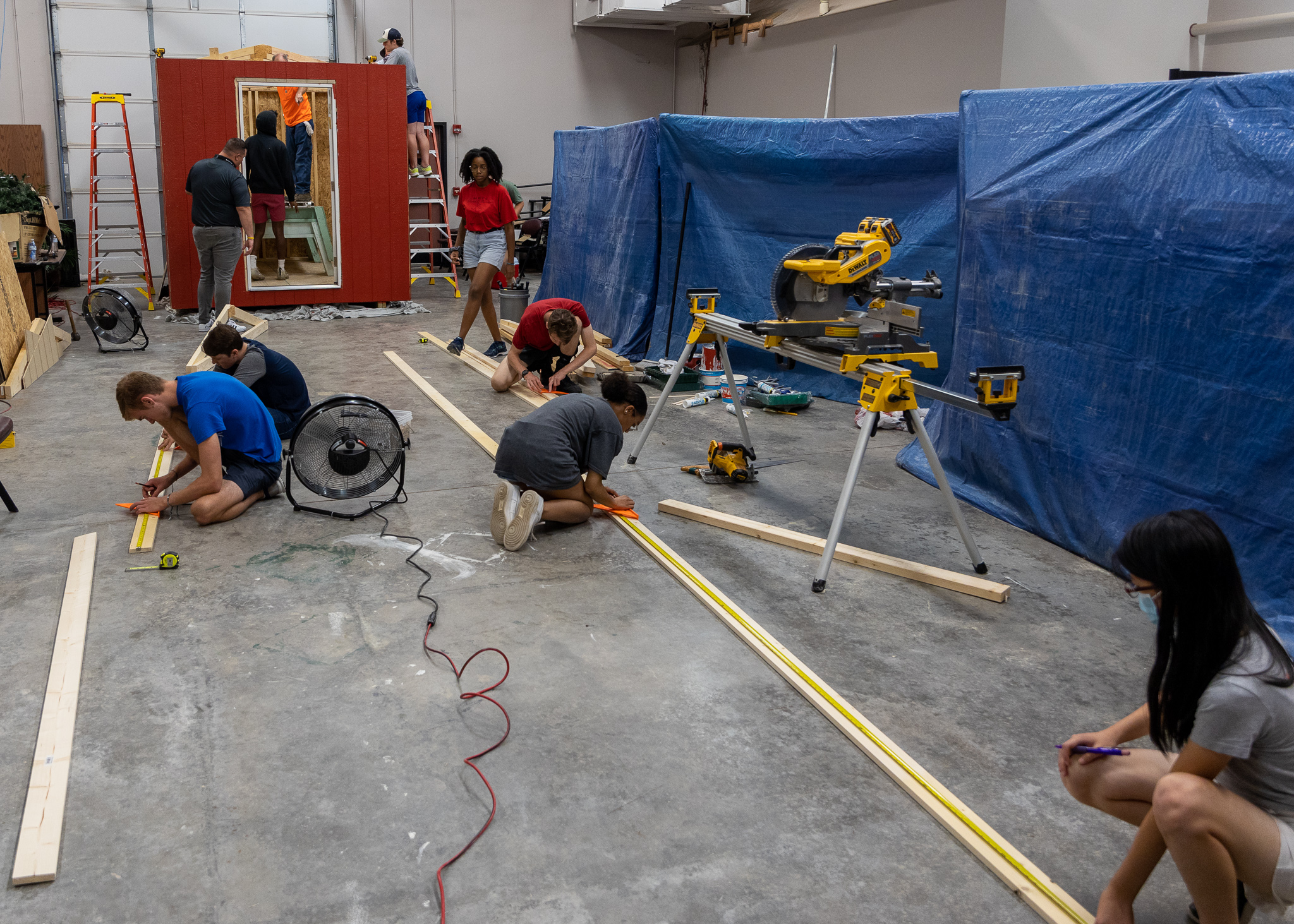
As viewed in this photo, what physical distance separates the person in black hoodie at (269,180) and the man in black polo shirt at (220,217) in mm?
835

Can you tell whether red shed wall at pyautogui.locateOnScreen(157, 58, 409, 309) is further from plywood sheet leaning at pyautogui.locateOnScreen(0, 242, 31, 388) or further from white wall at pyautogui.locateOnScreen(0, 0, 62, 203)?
white wall at pyautogui.locateOnScreen(0, 0, 62, 203)

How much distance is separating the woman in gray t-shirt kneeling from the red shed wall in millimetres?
7919

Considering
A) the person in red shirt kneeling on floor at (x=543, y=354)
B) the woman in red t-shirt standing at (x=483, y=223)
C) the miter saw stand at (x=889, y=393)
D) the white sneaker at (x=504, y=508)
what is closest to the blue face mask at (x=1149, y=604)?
the miter saw stand at (x=889, y=393)

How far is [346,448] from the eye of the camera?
478 centimetres

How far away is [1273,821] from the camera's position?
2109mm

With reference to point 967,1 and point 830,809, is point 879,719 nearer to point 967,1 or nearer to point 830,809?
point 830,809

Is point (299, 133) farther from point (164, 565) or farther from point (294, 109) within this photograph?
point (164, 565)

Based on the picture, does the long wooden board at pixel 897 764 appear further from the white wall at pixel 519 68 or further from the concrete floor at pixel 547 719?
the white wall at pixel 519 68

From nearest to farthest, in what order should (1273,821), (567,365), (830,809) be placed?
(1273,821)
(830,809)
(567,365)

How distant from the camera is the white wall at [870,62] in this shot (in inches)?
451

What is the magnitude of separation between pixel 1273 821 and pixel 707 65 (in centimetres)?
1712

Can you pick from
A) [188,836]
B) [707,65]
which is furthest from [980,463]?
[707,65]

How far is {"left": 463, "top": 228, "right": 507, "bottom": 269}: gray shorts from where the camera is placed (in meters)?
9.42

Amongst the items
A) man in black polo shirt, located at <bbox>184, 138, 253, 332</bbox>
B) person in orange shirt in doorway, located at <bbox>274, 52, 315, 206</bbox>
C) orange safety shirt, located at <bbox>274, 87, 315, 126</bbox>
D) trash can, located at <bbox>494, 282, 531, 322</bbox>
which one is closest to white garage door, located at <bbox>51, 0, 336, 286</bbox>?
person in orange shirt in doorway, located at <bbox>274, 52, 315, 206</bbox>
